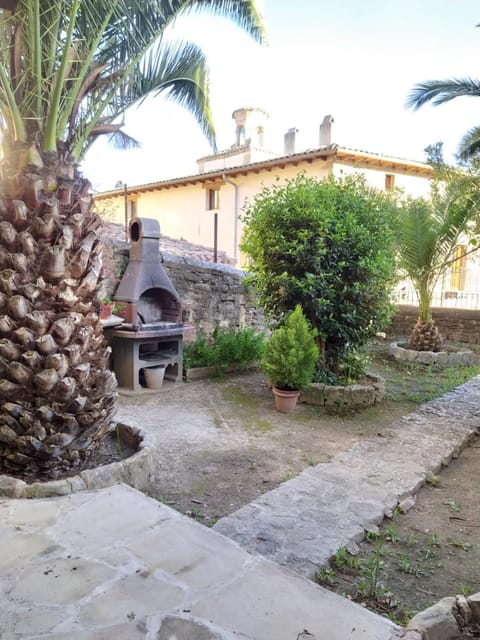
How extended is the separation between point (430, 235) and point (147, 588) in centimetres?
787

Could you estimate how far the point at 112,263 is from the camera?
5.94 m

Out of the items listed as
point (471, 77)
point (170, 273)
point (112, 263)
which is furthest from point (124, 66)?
point (471, 77)

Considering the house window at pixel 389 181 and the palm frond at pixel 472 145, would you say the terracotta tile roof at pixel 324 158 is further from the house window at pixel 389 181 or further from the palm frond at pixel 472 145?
the palm frond at pixel 472 145

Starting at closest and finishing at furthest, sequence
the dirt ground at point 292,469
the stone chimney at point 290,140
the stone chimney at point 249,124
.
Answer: the dirt ground at point 292,469, the stone chimney at point 290,140, the stone chimney at point 249,124

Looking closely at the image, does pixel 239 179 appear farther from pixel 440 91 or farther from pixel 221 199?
pixel 440 91

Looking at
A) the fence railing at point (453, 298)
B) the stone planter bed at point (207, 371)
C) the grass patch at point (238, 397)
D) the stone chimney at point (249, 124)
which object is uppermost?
the stone chimney at point (249, 124)

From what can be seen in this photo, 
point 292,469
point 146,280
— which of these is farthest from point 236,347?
point 292,469

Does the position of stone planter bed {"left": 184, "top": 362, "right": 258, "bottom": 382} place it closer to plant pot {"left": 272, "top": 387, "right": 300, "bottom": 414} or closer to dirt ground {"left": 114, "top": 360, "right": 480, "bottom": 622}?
dirt ground {"left": 114, "top": 360, "right": 480, "bottom": 622}

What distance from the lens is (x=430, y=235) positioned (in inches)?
317

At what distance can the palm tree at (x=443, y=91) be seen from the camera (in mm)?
6414

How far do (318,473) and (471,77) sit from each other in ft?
20.7

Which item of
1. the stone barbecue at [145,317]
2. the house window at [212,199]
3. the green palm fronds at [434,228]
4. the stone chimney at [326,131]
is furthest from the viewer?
the house window at [212,199]

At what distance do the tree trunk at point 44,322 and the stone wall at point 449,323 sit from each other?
862cm

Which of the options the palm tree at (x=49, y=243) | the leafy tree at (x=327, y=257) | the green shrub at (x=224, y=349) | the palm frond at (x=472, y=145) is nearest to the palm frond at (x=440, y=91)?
the palm frond at (x=472, y=145)
